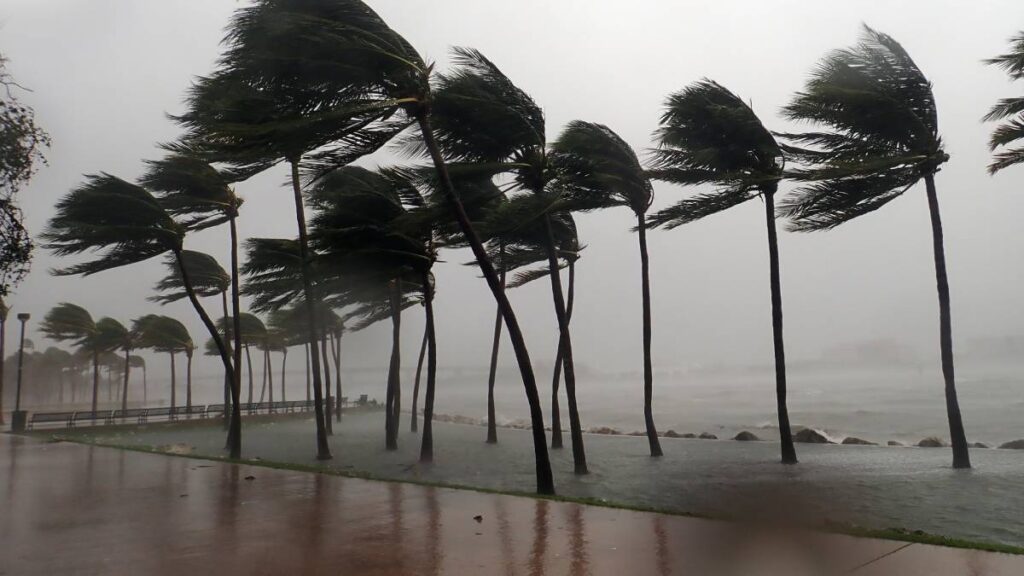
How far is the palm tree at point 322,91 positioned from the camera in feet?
29.9

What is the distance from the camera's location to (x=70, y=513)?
7.44 meters

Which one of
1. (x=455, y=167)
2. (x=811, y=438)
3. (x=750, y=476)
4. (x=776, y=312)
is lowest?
(x=811, y=438)

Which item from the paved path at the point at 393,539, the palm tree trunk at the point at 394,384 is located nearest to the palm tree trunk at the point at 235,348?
the palm tree trunk at the point at 394,384

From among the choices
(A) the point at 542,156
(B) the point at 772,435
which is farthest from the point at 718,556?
(B) the point at 772,435

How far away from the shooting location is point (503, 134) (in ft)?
42.5

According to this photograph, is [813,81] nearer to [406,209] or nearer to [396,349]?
[406,209]

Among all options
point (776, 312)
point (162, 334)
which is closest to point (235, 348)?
point (776, 312)

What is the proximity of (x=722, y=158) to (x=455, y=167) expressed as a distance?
24.0 feet

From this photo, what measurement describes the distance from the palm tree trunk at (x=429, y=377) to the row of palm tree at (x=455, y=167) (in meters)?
0.08

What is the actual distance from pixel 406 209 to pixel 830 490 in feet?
39.9

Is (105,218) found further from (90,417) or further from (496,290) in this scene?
(90,417)

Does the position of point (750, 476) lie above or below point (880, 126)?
below

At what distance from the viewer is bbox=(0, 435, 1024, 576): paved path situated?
4828 mm

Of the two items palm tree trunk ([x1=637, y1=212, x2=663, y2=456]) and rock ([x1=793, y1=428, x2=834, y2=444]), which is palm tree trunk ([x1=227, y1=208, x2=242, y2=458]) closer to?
palm tree trunk ([x1=637, y1=212, x2=663, y2=456])
